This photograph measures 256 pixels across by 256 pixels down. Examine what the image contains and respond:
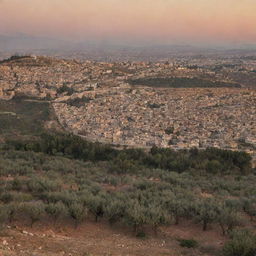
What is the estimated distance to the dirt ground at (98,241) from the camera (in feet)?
28.5

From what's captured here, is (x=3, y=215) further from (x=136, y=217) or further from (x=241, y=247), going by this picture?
(x=241, y=247)

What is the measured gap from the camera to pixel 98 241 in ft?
33.6

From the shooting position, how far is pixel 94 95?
62.2 metres

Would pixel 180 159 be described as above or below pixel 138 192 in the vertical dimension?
below

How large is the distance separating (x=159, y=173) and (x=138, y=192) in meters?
7.13

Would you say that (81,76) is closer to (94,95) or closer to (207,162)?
(94,95)

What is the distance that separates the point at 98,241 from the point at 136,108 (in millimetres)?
44898

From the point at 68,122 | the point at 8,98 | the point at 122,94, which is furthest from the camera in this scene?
the point at 122,94

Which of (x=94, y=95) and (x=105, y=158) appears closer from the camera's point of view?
(x=105, y=158)

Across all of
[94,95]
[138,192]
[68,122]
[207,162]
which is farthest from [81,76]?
[138,192]

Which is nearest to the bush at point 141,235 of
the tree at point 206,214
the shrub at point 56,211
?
the tree at point 206,214

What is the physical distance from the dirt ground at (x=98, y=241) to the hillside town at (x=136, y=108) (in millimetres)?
22549

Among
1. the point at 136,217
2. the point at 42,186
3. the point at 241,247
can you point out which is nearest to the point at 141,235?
the point at 136,217

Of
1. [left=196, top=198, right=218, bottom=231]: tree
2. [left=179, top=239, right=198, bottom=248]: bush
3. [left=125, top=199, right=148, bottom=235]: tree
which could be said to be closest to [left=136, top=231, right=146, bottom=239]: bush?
[left=125, top=199, right=148, bottom=235]: tree
